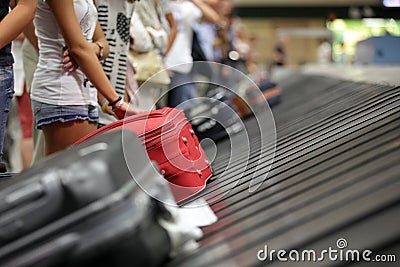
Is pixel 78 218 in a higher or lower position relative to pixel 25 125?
higher

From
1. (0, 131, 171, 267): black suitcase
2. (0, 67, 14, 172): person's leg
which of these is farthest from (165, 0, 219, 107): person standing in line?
(0, 131, 171, 267): black suitcase

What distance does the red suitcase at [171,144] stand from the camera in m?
2.79

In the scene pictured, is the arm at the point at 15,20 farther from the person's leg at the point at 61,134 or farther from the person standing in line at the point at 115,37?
the person standing in line at the point at 115,37

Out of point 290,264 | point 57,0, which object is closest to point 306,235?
point 290,264

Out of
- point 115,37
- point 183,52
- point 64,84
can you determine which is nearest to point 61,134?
point 64,84

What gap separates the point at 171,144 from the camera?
9.40 feet

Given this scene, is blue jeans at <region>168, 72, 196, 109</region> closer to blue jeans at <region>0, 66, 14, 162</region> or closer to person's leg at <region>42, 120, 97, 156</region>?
person's leg at <region>42, 120, 97, 156</region>

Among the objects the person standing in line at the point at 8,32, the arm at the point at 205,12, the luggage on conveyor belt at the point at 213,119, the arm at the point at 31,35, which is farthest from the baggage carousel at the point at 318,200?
the arm at the point at 205,12

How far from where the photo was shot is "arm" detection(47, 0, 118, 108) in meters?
2.83

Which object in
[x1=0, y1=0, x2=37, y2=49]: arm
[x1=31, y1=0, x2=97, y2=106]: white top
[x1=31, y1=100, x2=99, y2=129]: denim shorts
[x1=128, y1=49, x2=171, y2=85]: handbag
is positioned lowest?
[x1=128, y1=49, x2=171, y2=85]: handbag

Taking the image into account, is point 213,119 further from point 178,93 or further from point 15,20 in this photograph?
point 15,20

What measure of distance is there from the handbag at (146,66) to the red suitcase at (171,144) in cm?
118

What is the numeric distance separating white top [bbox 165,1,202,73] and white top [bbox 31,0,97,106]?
8.54 feet

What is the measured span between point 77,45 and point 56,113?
0.29 meters
